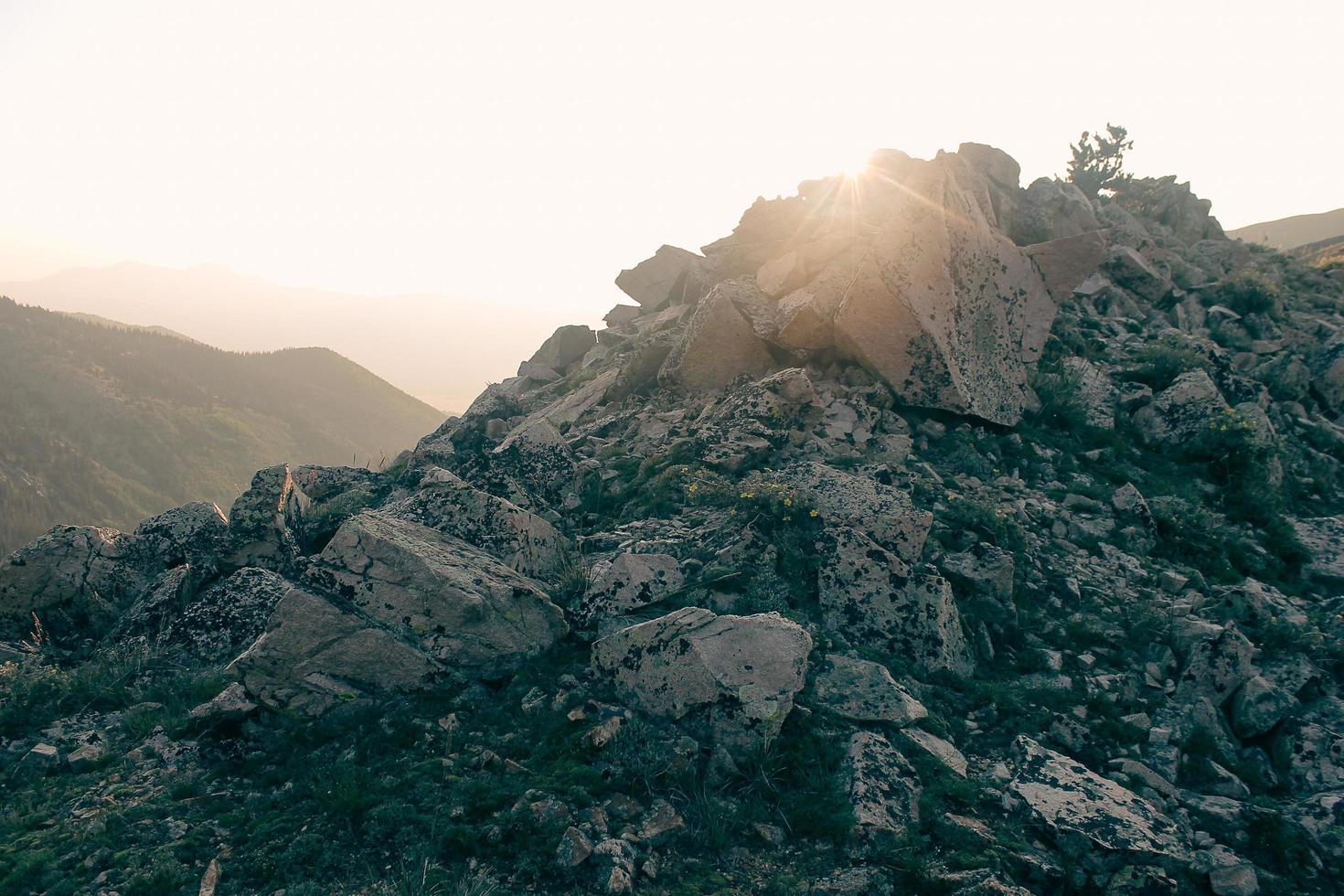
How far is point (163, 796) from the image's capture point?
5168mm

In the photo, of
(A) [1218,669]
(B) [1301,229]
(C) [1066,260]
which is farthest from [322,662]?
(B) [1301,229]

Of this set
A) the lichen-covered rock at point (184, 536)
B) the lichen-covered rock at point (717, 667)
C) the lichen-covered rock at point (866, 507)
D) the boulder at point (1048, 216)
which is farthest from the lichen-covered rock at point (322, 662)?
the boulder at point (1048, 216)

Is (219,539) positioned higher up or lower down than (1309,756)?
higher up

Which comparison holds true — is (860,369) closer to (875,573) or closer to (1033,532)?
(1033,532)

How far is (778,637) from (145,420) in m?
64.6

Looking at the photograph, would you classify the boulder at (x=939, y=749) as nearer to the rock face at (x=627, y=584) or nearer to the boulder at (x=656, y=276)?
the rock face at (x=627, y=584)

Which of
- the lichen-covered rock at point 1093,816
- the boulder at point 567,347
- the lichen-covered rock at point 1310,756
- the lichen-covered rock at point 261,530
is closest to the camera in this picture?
the lichen-covered rock at point 1093,816

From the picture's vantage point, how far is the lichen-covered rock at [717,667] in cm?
543

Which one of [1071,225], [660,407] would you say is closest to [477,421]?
[660,407]

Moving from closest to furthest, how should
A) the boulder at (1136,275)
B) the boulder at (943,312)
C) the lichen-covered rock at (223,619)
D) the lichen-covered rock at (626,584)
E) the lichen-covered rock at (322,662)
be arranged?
the lichen-covered rock at (322,662)
the lichen-covered rock at (626,584)
the lichen-covered rock at (223,619)
the boulder at (943,312)
the boulder at (1136,275)

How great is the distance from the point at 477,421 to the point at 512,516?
21.8 ft

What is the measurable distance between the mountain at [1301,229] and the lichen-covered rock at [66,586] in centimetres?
8463

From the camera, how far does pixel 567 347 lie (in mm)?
19750

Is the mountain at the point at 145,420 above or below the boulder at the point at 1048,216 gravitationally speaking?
below
